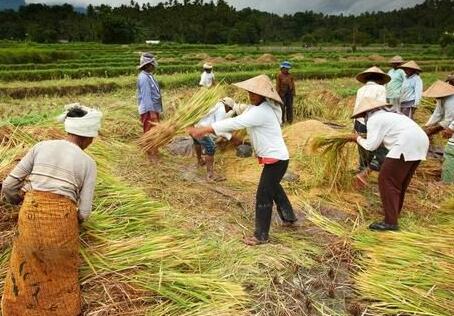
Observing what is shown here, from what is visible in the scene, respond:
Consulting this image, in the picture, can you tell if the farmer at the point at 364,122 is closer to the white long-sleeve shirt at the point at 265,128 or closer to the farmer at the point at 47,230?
the white long-sleeve shirt at the point at 265,128

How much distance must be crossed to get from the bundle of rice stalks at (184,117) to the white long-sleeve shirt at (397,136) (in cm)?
192

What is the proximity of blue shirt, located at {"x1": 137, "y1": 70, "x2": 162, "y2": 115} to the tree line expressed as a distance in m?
32.1

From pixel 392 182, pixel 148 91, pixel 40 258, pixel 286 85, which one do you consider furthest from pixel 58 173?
pixel 286 85

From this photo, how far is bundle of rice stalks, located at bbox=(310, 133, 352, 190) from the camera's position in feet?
15.4

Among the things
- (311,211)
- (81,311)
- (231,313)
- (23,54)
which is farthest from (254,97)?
(23,54)

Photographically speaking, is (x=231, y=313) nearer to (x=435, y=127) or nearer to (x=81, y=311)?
(x=81, y=311)

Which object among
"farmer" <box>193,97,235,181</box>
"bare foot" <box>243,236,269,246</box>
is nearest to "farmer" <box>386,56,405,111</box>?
"farmer" <box>193,97,235,181</box>

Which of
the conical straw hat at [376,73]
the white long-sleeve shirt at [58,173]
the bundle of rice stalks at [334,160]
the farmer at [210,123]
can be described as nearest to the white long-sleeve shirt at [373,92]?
the conical straw hat at [376,73]

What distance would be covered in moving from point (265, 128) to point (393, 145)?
3.47 ft

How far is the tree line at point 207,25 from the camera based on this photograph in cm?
4747

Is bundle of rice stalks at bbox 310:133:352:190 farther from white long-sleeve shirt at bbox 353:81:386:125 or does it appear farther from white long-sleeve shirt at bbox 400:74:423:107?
white long-sleeve shirt at bbox 400:74:423:107

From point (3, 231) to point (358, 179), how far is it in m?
3.20

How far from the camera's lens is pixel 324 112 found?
9.01 metres

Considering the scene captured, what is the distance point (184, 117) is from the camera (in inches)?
202
